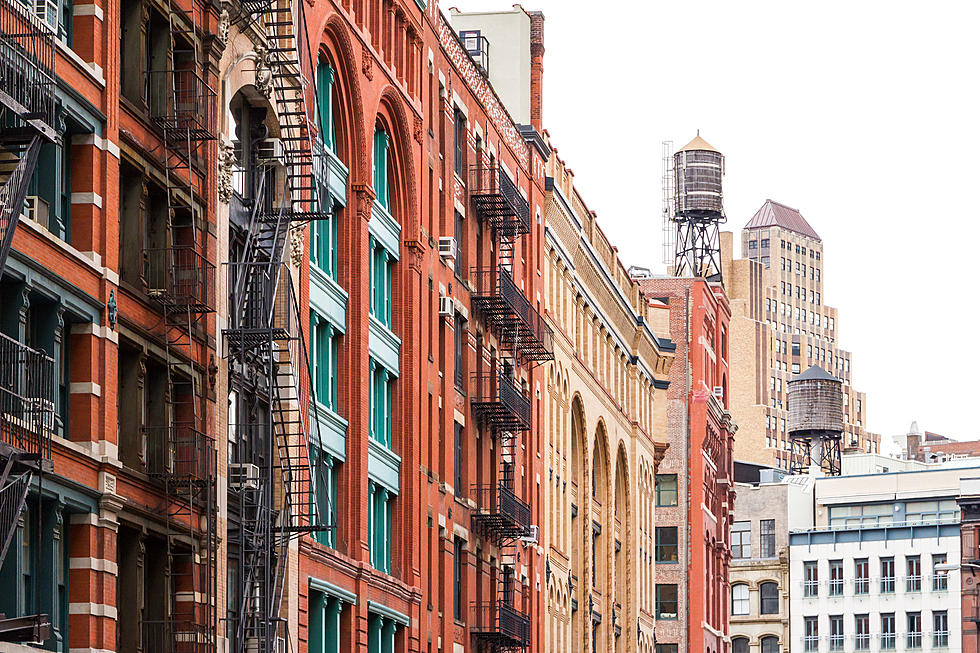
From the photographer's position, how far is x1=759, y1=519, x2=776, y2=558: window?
187 m

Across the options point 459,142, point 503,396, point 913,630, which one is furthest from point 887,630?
point 459,142

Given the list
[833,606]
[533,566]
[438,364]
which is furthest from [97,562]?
[833,606]

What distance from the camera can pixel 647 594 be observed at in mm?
108375

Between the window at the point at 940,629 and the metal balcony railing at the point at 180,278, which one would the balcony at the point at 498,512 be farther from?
the window at the point at 940,629

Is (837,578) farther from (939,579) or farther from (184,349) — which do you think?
(184,349)

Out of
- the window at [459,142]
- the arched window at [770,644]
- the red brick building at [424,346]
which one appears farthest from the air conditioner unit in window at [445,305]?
the arched window at [770,644]

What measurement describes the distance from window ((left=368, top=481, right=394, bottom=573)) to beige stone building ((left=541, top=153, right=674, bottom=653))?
22.4 metres

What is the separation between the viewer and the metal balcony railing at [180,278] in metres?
40.4

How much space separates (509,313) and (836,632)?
4461 inches

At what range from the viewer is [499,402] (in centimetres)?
6988

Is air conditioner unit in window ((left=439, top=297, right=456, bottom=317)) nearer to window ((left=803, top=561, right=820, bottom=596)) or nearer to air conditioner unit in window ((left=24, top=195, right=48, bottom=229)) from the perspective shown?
air conditioner unit in window ((left=24, top=195, right=48, bottom=229))

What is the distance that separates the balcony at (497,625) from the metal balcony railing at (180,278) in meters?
28.4

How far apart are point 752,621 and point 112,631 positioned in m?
150

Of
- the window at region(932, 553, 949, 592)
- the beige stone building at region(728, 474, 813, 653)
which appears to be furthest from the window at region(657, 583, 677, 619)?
the beige stone building at region(728, 474, 813, 653)
